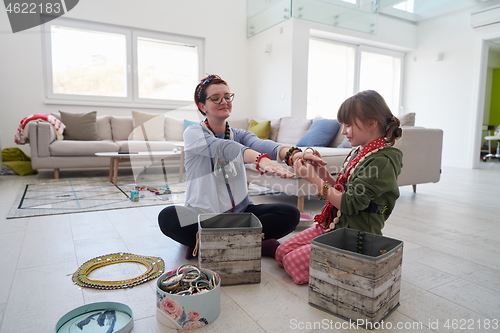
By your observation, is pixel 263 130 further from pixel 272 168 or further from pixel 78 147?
pixel 272 168

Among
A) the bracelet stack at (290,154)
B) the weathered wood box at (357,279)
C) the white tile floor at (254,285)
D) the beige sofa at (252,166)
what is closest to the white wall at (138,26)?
the beige sofa at (252,166)

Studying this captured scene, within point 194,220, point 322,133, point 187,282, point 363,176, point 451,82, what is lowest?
point 187,282

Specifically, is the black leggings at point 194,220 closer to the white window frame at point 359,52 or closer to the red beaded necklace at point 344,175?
the red beaded necklace at point 344,175

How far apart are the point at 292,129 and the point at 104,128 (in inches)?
106

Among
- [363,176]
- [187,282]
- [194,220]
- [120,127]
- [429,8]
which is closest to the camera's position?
[187,282]

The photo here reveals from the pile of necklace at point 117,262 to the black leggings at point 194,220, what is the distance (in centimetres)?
16

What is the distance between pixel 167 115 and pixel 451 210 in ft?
13.1

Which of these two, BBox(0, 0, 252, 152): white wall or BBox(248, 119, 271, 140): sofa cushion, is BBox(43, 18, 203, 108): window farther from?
BBox(248, 119, 271, 140): sofa cushion

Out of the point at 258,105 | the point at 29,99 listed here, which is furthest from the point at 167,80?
the point at 29,99

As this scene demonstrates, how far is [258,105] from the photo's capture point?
6.19 m

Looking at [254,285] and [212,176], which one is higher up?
[212,176]

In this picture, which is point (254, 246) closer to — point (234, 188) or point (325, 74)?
point (234, 188)

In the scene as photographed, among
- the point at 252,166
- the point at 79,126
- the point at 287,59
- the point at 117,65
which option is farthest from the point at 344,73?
the point at 79,126

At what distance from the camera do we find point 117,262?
160 cm
